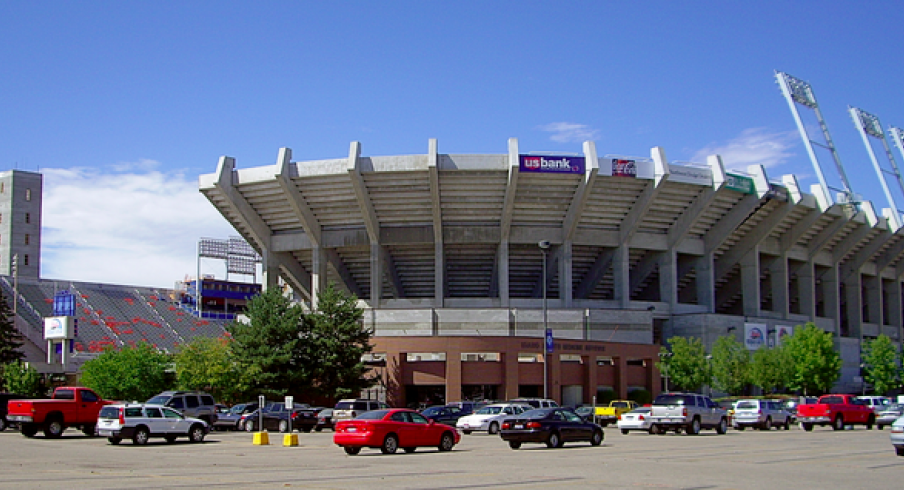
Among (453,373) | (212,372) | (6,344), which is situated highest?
(6,344)

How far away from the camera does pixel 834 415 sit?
43.3 m

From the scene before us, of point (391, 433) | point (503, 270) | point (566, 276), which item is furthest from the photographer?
point (566, 276)

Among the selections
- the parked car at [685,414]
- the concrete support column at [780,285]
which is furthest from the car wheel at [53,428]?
the concrete support column at [780,285]

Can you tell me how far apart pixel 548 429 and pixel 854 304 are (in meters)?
75.1

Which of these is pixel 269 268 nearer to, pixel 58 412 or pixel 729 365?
pixel 729 365

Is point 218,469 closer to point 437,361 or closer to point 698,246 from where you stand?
point 437,361

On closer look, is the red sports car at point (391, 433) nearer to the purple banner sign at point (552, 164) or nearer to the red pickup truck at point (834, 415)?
the red pickup truck at point (834, 415)

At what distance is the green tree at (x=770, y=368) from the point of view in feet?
224

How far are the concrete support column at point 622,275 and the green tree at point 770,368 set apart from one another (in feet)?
33.6

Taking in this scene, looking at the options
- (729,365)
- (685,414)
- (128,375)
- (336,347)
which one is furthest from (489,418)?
(729,365)

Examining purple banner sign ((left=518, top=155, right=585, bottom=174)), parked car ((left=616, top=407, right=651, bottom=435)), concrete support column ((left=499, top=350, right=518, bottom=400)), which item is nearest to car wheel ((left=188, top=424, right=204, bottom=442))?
parked car ((left=616, top=407, right=651, bottom=435))

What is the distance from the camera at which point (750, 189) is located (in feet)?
232

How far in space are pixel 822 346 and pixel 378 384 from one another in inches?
1429

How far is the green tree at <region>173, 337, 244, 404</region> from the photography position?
54.7 meters
